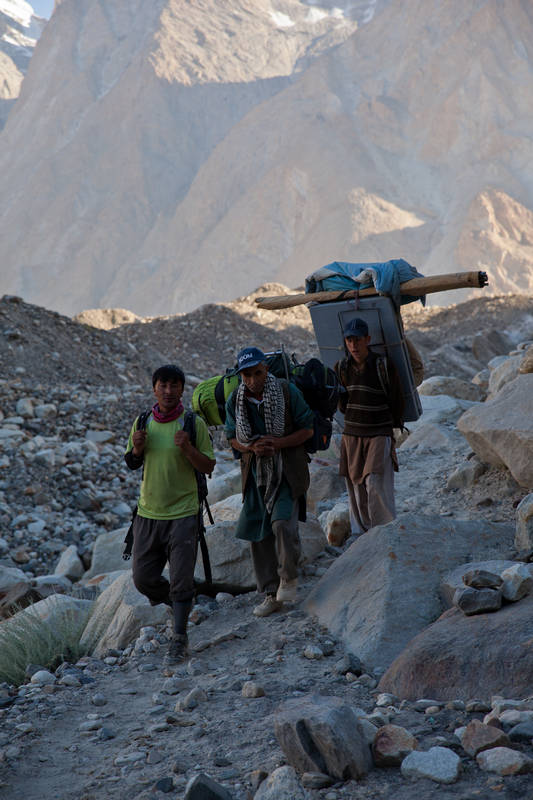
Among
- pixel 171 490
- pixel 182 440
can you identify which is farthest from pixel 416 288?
pixel 171 490

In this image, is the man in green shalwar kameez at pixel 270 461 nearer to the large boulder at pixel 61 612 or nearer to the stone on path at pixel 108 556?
the large boulder at pixel 61 612

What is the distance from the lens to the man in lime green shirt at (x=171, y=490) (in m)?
3.55

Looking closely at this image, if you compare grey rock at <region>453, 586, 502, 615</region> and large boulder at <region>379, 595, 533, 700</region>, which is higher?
grey rock at <region>453, 586, 502, 615</region>

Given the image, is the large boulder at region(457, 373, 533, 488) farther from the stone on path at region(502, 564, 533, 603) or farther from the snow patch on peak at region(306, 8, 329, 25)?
the snow patch on peak at region(306, 8, 329, 25)

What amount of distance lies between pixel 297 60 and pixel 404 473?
212 feet

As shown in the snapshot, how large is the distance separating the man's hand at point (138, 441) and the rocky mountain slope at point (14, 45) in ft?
246

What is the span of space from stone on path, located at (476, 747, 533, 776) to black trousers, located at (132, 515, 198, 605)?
5.76ft

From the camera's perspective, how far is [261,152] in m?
53.0

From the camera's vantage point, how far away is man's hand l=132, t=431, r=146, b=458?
11.5 ft

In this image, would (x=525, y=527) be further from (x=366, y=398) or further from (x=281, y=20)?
(x=281, y=20)

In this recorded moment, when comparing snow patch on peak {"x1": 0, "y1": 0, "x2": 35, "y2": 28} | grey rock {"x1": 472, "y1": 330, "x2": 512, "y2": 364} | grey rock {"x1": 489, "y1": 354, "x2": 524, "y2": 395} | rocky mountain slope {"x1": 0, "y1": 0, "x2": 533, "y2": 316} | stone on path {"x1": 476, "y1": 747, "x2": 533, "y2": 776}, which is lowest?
stone on path {"x1": 476, "y1": 747, "x2": 533, "y2": 776}

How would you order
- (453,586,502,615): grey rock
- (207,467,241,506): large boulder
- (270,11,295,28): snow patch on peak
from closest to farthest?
(453,586,502,615): grey rock → (207,467,241,506): large boulder → (270,11,295,28): snow patch on peak

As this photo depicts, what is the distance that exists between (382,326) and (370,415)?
0.49 m

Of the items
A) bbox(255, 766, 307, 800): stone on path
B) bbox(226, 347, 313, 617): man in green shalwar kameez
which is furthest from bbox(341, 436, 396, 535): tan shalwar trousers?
bbox(255, 766, 307, 800): stone on path
